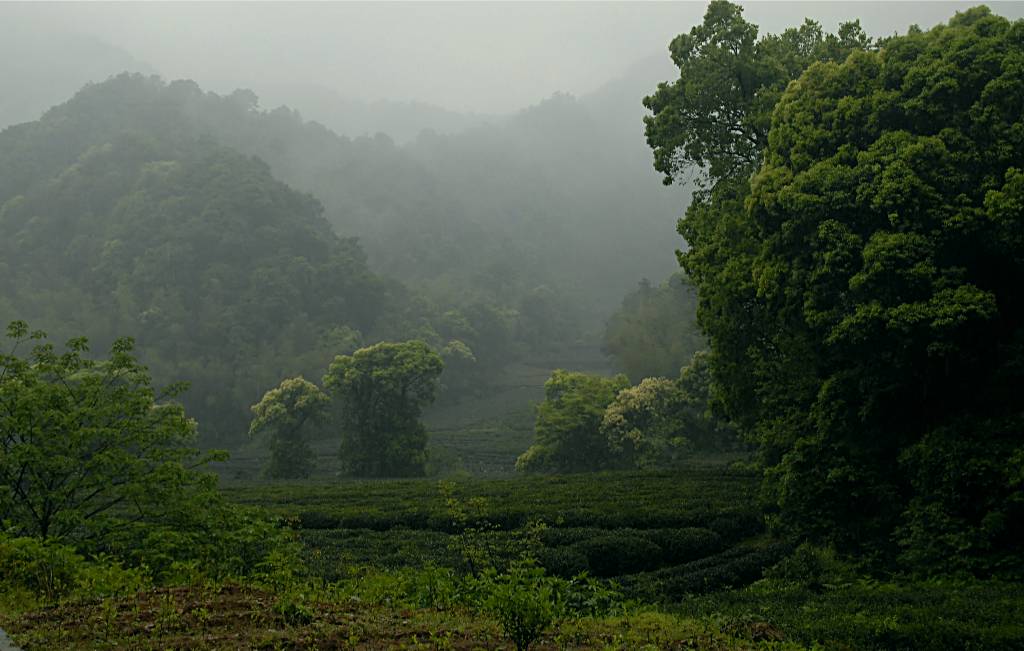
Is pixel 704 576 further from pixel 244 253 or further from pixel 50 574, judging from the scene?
pixel 244 253

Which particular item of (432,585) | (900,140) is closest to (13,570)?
(432,585)

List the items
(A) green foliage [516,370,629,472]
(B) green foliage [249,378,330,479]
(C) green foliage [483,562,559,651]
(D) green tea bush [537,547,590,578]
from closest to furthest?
1. (C) green foliage [483,562,559,651]
2. (D) green tea bush [537,547,590,578]
3. (A) green foliage [516,370,629,472]
4. (B) green foliage [249,378,330,479]

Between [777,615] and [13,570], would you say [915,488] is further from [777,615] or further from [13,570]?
[13,570]

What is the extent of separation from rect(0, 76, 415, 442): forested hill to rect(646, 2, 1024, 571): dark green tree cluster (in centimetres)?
5470

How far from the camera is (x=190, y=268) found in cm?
7525

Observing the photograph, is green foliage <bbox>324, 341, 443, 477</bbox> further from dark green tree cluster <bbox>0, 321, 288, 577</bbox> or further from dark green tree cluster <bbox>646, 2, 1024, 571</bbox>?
dark green tree cluster <bbox>0, 321, 288, 577</bbox>

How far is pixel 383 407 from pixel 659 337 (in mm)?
31948

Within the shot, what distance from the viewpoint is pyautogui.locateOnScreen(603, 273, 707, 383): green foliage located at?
64562 millimetres

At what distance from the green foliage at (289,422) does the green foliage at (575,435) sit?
495 inches

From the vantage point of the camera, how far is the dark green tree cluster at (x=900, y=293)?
12.9m

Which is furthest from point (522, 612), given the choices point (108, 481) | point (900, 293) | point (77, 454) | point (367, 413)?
point (367, 413)

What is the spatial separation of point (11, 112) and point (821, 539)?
186700 millimetres

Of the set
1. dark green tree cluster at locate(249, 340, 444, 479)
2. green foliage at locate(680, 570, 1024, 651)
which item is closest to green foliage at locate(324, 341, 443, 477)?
dark green tree cluster at locate(249, 340, 444, 479)

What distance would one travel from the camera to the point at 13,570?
29.1ft
